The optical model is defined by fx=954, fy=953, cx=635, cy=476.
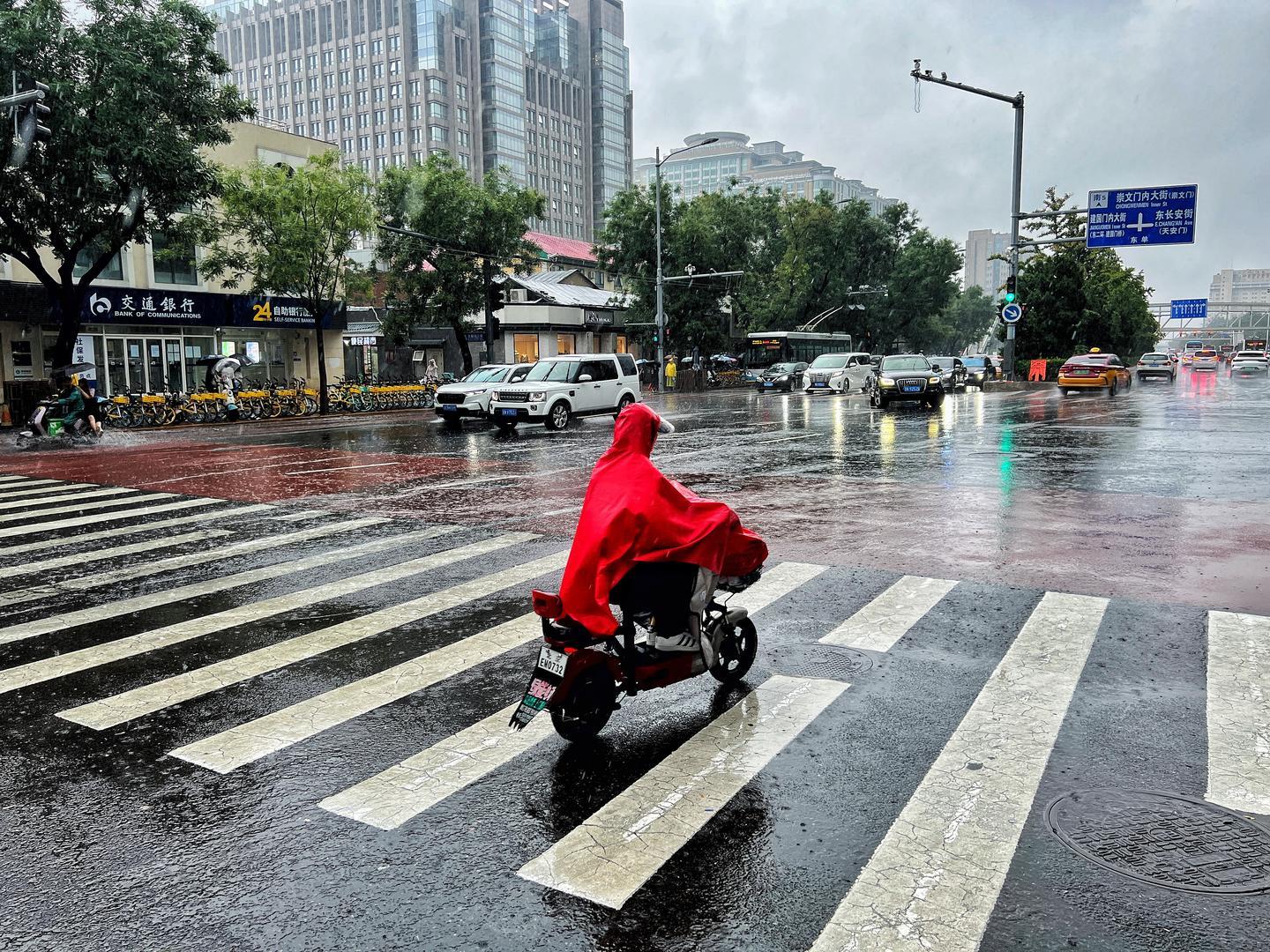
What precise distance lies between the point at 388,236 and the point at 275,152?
5444 mm

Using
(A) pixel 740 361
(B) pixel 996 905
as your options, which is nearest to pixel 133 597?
(B) pixel 996 905

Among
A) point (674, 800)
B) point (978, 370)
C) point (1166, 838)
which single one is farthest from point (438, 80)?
point (1166, 838)

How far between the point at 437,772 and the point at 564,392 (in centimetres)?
2096

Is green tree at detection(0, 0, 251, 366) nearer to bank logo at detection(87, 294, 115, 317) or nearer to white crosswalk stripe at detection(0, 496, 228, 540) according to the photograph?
bank logo at detection(87, 294, 115, 317)

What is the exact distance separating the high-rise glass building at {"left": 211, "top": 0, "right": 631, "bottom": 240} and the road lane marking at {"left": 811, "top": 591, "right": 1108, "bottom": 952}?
121 meters

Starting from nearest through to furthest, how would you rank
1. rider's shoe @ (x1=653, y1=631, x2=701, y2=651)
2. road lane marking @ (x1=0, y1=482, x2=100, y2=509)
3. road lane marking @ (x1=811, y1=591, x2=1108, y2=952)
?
road lane marking @ (x1=811, y1=591, x2=1108, y2=952), rider's shoe @ (x1=653, y1=631, x2=701, y2=651), road lane marking @ (x1=0, y1=482, x2=100, y2=509)

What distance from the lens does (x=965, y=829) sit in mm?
3623

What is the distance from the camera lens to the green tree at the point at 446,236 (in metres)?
40.6

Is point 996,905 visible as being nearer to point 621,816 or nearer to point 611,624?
point 621,816

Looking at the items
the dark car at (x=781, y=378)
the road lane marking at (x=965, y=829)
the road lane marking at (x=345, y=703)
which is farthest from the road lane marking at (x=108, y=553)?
the dark car at (x=781, y=378)

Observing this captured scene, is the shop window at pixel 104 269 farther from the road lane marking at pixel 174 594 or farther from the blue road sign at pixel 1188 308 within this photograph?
the blue road sign at pixel 1188 308

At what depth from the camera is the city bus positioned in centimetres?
5978

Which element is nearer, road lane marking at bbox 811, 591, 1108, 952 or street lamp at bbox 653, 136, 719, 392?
road lane marking at bbox 811, 591, 1108, 952

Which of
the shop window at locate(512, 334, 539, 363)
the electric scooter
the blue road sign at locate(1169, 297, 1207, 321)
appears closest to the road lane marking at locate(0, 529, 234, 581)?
the electric scooter
